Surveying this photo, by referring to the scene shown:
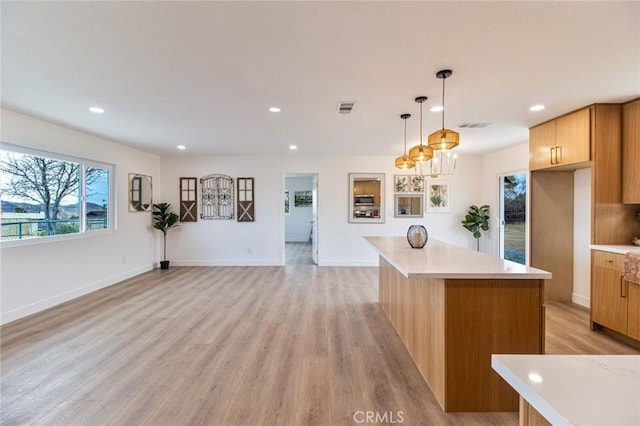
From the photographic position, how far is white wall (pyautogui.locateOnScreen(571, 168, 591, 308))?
3.86 metres

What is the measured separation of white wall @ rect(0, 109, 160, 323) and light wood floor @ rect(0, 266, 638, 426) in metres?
0.26

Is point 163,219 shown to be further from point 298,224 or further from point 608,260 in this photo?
point 608,260

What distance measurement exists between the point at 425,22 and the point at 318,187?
4792mm

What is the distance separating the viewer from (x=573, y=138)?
3.37 metres

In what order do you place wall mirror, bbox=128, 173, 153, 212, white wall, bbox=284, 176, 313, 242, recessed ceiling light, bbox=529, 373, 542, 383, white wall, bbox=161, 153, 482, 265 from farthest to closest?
white wall, bbox=284, 176, 313, 242 → white wall, bbox=161, 153, 482, 265 → wall mirror, bbox=128, 173, 153, 212 → recessed ceiling light, bbox=529, 373, 542, 383

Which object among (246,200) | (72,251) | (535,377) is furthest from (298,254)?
(535,377)

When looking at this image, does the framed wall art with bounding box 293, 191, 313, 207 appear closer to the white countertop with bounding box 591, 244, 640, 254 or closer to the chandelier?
the chandelier

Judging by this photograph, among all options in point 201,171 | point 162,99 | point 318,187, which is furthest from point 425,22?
point 201,171

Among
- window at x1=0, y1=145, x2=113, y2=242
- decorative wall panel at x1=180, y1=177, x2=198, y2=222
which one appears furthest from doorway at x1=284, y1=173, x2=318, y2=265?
window at x1=0, y1=145, x2=113, y2=242

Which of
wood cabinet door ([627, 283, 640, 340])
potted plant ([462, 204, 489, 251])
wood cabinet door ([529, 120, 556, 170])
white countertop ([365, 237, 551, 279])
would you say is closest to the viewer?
white countertop ([365, 237, 551, 279])

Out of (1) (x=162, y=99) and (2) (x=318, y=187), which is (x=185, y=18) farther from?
(2) (x=318, y=187)

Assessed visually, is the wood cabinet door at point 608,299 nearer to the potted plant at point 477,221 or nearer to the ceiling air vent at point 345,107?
the potted plant at point 477,221

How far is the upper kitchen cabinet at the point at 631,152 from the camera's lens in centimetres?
296

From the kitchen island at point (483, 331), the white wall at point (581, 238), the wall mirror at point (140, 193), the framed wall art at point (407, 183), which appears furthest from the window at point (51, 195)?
the white wall at point (581, 238)
